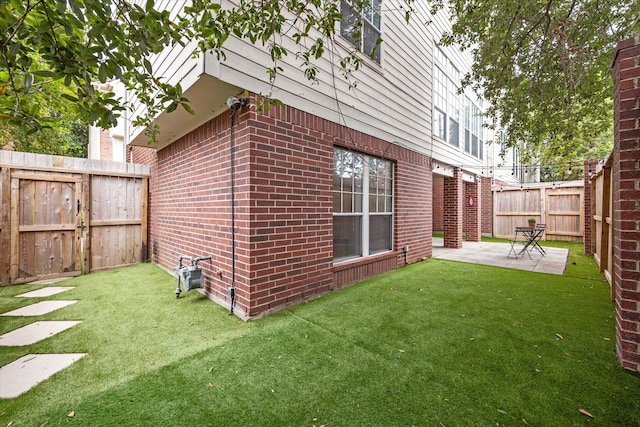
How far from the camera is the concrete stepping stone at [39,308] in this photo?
3297mm

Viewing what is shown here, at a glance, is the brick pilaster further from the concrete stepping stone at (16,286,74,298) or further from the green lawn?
the concrete stepping stone at (16,286,74,298)

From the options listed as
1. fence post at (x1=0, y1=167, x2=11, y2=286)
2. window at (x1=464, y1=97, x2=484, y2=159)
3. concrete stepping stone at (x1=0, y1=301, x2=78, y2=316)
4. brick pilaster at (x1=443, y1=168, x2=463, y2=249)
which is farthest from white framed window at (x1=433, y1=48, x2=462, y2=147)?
fence post at (x1=0, y1=167, x2=11, y2=286)

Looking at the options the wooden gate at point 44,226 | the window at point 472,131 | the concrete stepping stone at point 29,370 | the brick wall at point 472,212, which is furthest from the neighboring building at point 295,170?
the brick wall at point 472,212

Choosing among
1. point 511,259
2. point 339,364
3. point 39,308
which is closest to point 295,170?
point 339,364

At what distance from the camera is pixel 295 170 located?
3531mm

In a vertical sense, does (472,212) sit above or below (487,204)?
below

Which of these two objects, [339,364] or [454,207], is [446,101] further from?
[339,364]

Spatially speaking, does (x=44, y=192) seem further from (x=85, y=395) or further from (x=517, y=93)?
(x=517, y=93)

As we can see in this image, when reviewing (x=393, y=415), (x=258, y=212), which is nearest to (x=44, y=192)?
(x=258, y=212)

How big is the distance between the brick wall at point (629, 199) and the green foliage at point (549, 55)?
6.80 feet

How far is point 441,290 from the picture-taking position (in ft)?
14.0

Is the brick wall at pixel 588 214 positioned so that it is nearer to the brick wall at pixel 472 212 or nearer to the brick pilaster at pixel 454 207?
the brick wall at pixel 472 212

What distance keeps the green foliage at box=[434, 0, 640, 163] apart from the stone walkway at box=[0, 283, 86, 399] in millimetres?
6629

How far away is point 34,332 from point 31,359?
0.73 meters
